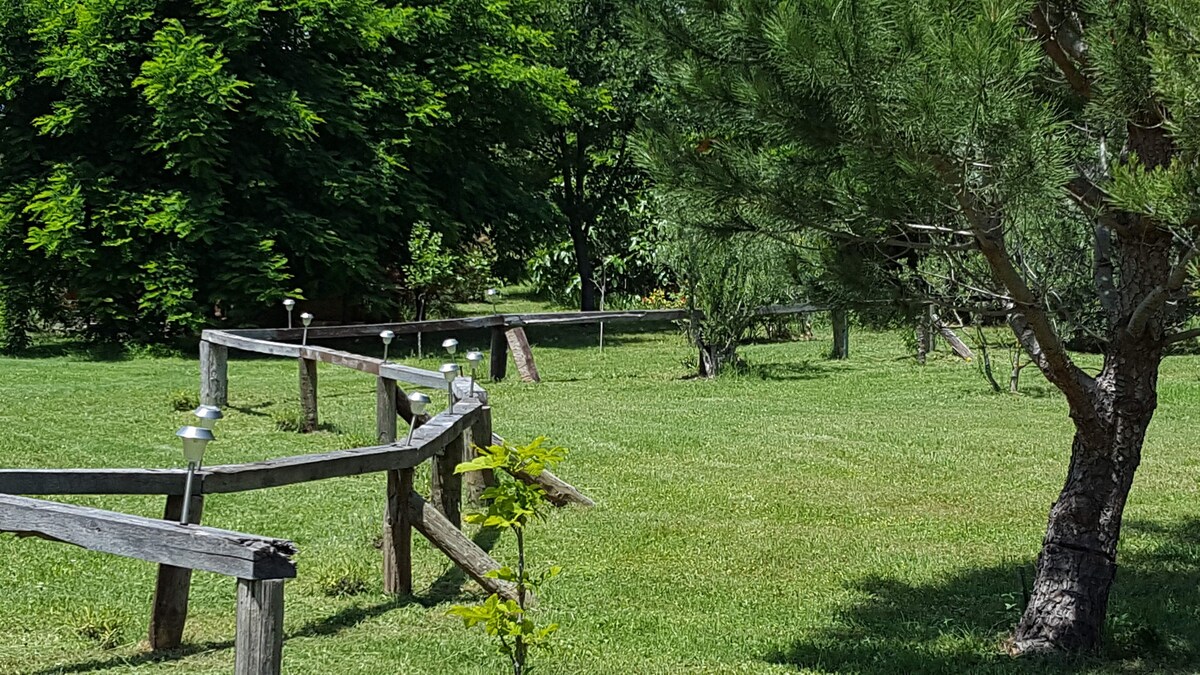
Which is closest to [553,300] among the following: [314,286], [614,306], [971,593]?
[614,306]

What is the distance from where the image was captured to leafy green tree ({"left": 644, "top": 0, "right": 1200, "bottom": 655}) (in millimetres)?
4055

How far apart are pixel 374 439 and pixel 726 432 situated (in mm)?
3418

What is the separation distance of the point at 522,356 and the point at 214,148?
671 centimetres

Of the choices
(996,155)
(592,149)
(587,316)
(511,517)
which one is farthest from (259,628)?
(592,149)

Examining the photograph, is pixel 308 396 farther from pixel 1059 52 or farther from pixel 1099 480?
pixel 1059 52

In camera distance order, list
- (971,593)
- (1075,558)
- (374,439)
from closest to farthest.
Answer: (1075,558) → (971,593) → (374,439)

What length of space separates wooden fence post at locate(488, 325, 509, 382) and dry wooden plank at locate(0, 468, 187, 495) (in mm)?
11714

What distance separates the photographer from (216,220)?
819 inches

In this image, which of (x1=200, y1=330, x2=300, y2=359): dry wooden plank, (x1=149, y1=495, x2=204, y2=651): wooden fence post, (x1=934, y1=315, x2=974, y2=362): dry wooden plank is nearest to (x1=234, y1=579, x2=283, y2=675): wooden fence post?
(x1=149, y1=495, x2=204, y2=651): wooden fence post

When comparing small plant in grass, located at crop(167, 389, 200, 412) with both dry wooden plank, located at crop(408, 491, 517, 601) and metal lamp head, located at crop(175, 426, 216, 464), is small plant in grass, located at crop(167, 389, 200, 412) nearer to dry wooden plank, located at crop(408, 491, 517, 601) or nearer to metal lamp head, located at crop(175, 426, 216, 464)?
dry wooden plank, located at crop(408, 491, 517, 601)

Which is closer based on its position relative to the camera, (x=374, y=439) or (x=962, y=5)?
(x=962, y=5)

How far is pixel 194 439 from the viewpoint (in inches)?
169

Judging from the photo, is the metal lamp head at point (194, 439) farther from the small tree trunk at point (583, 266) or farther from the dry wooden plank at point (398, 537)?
the small tree trunk at point (583, 266)

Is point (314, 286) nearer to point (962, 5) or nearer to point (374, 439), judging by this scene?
point (374, 439)
